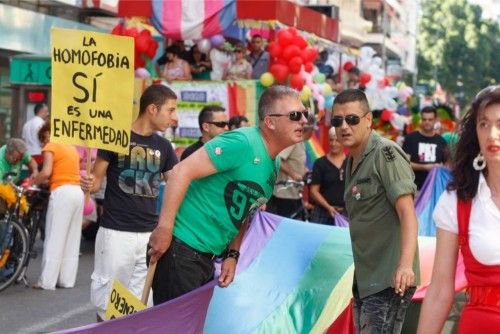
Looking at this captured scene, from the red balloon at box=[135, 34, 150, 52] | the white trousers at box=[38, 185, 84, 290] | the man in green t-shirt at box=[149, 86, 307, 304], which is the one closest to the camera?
the man in green t-shirt at box=[149, 86, 307, 304]

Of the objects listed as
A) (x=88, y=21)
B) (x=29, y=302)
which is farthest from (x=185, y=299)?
(x=88, y=21)

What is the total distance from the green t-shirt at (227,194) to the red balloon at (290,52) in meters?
11.0

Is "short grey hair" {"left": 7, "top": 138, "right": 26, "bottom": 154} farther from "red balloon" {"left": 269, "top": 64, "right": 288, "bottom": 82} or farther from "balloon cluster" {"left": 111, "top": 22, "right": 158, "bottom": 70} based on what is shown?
"balloon cluster" {"left": 111, "top": 22, "right": 158, "bottom": 70}

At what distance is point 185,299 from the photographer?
20.4ft

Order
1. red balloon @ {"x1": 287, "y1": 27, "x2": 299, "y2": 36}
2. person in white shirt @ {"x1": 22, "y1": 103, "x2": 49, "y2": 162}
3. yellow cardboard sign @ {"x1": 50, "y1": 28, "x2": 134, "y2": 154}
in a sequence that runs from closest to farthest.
Result: yellow cardboard sign @ {"x1": 50, "y1": 28, "x2": 134, "y2": 154} → red balloon @ {"x1": 287, "y1": 27, "x2": 299, "y2": 36} → person in white shirt @ {"x1": 22, "y1": 103, "x2": 49, "y2": 162}

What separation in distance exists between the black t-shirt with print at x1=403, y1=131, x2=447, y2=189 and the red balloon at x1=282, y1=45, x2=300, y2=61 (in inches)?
110

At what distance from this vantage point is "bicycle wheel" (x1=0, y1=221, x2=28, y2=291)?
456 inches

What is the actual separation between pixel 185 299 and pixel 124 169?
182 centimetres

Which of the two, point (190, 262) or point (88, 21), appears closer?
point (190, 262)

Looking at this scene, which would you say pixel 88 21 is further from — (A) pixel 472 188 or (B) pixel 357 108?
(A) pixel 472 188

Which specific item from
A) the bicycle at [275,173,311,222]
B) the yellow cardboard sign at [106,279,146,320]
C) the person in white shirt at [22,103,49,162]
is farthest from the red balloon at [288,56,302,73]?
the yellow cardboard sign at [106,279,146,320]

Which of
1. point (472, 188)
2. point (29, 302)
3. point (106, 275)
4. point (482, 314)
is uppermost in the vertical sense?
point (472, 188)

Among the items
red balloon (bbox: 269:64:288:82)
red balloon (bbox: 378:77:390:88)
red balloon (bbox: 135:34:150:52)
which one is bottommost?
red balloon (bbox: 378:77:390:88)

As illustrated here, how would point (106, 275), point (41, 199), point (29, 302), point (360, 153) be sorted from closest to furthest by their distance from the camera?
point (360, 153) < point (106, 275) < point (29, 302) < point (41, 199)
